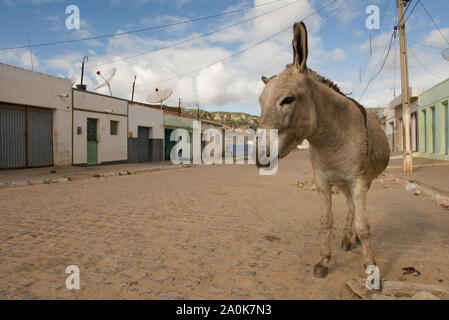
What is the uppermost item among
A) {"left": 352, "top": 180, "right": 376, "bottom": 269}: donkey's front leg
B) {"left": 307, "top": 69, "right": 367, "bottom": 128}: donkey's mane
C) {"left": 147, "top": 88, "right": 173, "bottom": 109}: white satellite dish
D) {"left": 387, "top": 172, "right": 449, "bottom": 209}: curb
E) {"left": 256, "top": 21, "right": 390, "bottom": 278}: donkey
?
{"left": 147, "top": 88, "right": 173, "bottom": 109}: white satellite dish

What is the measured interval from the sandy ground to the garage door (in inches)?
336

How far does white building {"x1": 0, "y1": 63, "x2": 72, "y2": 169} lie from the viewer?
13352mm

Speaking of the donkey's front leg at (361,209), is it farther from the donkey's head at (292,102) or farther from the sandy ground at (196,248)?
the donkey's head at (292,102)

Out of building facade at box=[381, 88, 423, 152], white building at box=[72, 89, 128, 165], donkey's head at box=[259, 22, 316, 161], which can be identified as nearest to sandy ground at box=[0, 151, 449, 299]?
donkey's head at box=[259, 22, 316, 161]

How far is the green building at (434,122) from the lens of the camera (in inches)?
673

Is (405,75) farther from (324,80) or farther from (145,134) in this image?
(145,134)

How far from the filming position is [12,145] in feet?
44.7

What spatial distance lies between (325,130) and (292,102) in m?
0.58

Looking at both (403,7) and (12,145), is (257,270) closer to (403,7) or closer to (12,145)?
(403,7)

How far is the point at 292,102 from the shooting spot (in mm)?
2164

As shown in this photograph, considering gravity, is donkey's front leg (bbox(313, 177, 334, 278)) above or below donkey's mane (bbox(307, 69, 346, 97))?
below

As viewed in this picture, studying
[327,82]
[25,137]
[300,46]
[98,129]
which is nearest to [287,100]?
[300,46]

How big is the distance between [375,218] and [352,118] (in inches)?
131

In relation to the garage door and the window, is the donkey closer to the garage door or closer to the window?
the garage door
